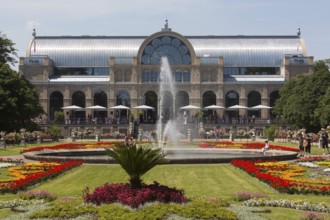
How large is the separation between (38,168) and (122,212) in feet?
52.6

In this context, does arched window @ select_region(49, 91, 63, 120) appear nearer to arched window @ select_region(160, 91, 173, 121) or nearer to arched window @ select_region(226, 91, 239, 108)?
arched window @ select_region(160, 91, 173, 121)

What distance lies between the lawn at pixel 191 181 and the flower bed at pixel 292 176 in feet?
1.02

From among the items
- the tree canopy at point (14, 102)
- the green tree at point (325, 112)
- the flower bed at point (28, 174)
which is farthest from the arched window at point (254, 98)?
the flower bed at point (28, 174)

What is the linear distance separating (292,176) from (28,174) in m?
12.0

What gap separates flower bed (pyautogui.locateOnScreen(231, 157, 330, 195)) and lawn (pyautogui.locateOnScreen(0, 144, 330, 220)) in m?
0.31

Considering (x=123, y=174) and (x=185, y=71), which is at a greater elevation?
(x=185, y=71)

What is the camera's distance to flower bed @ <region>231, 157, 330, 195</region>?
2131 centimetres

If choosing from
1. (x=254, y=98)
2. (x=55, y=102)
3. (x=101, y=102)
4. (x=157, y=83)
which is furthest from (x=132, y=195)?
(x=55, y=102)

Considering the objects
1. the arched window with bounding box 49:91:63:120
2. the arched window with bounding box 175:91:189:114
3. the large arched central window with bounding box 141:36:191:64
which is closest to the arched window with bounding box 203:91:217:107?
the arched window with bounding box 175:91:189:114

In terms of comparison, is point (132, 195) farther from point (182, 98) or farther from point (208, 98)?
point (208, 98)

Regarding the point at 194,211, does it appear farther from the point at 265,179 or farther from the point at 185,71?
the point at 185,71

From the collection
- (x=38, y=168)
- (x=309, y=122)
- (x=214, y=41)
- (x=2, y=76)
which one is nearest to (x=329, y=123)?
(x=309, y=122)

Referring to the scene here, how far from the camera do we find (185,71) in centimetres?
9844

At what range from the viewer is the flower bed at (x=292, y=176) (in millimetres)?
21312
